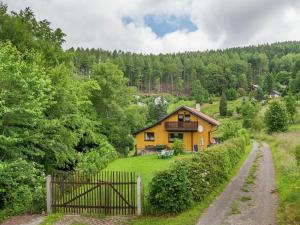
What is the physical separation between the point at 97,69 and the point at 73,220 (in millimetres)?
32817

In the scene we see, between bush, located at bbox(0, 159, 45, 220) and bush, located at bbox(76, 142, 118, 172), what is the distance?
28.9 feet

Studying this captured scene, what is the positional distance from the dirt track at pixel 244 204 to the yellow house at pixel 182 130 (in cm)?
2251

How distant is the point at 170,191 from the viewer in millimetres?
14609

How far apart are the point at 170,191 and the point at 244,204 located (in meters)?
4.18

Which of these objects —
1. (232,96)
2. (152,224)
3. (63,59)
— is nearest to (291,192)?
(152,224)

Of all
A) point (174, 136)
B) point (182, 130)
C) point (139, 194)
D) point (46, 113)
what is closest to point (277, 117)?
point (182, 130)

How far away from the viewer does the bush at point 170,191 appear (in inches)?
572

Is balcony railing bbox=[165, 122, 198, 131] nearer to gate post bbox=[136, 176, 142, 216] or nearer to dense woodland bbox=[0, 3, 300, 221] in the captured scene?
dense woodland bbox=[0, 3, 300, 221]

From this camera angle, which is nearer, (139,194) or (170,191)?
(170,191)

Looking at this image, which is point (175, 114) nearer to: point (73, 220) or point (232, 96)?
point (73, 220)

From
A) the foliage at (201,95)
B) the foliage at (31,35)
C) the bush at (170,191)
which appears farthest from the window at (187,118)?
the foliage at (201,95)

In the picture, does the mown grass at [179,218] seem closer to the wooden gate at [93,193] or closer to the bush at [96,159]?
the wooden gate at [93,193]

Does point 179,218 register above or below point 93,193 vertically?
below

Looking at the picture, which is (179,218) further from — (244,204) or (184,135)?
(184,135)
